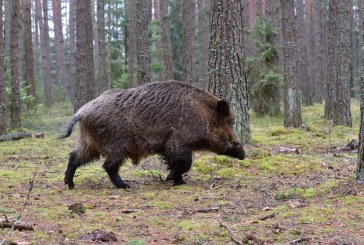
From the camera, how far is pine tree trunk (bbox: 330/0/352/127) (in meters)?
17.5

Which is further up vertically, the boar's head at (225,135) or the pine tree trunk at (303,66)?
the pine tree trunk at (303,66)

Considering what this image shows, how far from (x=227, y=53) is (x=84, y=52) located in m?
7.90

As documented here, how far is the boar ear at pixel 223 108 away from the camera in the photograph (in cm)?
796

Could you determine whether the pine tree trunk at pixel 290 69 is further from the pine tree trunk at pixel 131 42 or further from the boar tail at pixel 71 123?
the pine tree trunk at pixel 131 42

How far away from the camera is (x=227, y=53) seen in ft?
31.8

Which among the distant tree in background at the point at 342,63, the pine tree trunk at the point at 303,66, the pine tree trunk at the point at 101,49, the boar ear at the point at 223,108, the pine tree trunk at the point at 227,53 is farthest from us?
the pine tree trunk at the point at 303,66

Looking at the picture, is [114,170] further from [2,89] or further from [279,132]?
[279,132]

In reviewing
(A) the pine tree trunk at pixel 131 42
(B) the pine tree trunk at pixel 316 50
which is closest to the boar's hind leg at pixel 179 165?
(A) the pine tree trunk at pixel 131 42

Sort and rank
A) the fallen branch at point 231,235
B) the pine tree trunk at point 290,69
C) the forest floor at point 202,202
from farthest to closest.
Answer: the pine tree trunk at point 290,69 → the forest floor at point 202,202 → the fallen branch at point 231,235

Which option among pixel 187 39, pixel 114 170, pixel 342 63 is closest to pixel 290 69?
pixel 342 63

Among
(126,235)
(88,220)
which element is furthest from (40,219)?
(126,235)

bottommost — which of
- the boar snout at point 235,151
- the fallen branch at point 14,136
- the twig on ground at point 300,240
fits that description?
the twig on ground at point 300,240

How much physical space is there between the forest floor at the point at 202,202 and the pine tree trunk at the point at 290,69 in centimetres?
583

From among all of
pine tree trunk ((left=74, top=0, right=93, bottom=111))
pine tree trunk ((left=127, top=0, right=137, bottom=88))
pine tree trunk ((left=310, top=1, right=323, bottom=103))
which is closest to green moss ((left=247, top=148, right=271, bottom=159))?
pine tree trunk ((left=74, top=0, right=93, bottom=111))
